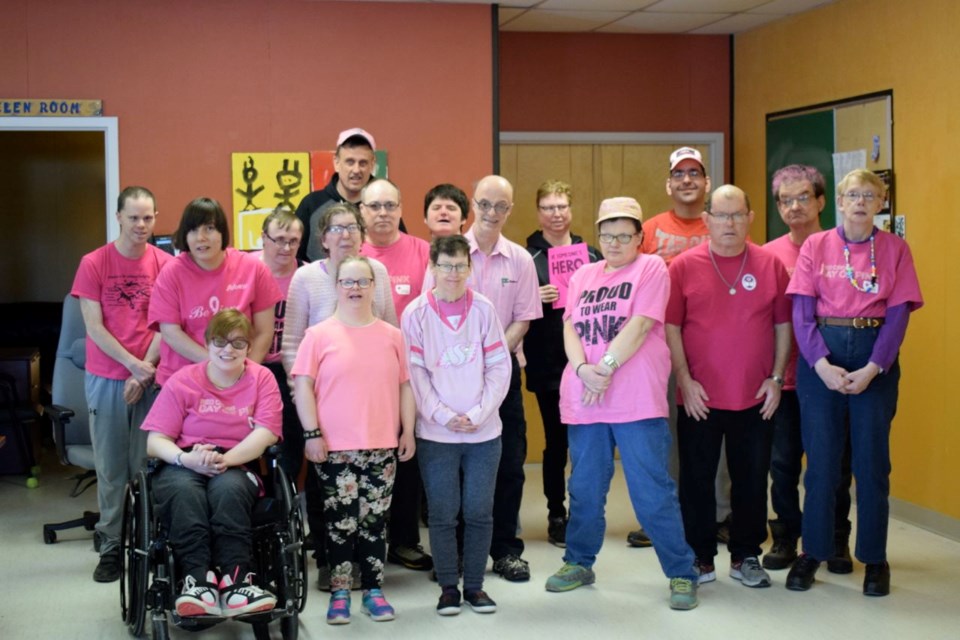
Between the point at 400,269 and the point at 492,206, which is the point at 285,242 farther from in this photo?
the point at 492,206

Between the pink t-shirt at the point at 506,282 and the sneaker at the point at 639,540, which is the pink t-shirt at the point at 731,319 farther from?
the sneaker at the point at 639,540

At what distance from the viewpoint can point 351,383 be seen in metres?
3.90

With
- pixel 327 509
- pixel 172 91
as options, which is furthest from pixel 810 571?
pixel 172 91

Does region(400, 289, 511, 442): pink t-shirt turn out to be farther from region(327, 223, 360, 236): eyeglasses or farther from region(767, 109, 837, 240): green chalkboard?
region(767, 109, 837, 240): green chalkboard

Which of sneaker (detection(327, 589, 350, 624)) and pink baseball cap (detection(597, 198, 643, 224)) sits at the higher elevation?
pink baseball cap (detection(597, 198, 643, 224))

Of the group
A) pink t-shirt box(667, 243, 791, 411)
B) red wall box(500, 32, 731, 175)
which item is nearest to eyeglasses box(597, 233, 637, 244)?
pink t-shirt box(667, 243, 791, 411)

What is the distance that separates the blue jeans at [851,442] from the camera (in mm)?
4113

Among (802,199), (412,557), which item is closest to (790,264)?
(802,199)

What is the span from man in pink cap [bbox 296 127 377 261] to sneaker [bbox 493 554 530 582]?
1.39 meters

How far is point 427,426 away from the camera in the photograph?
398 cm

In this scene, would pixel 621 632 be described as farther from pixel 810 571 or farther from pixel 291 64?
pixel 291 64

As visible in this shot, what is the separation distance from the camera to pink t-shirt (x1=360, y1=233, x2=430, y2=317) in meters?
4.41

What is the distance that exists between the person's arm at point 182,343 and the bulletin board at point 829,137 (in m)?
3.34

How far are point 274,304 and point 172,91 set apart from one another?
2.02 meters
